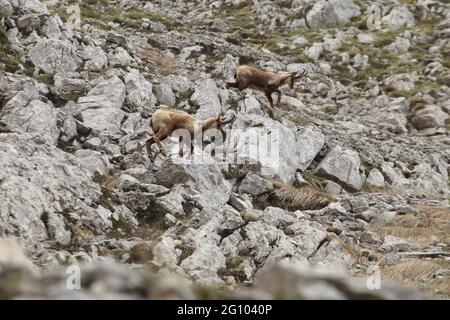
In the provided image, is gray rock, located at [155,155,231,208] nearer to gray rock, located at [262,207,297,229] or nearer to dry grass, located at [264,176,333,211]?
gray rock, located at [262,207,297,229]

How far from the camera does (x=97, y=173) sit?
15453 millimetres

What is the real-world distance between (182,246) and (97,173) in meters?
4.42

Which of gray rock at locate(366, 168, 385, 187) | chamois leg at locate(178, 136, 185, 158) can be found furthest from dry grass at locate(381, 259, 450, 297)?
gray rock at locate(366, 168, 385, 187)

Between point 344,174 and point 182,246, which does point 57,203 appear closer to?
point 182,246

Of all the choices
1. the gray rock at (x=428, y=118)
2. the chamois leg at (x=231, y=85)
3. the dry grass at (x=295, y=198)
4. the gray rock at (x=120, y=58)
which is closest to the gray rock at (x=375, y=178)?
the dry grass at (x=295, y=198)

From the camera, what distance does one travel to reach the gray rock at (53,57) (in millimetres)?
21688

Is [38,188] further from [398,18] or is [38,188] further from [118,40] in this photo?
[398,18]

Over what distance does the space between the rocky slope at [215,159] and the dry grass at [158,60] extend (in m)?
0.13

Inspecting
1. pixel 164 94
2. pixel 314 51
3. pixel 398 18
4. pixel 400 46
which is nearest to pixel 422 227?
pixel 164 94

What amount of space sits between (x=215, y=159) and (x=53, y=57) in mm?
7702

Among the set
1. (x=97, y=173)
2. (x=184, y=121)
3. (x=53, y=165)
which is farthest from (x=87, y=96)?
(x=53, y=165)

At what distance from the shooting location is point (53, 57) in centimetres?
2203

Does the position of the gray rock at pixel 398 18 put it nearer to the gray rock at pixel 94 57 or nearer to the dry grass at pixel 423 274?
the gray rock at pixel 94 57

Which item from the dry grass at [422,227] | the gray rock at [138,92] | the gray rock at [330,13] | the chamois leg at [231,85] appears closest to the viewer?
the dry grass at [422,227]
